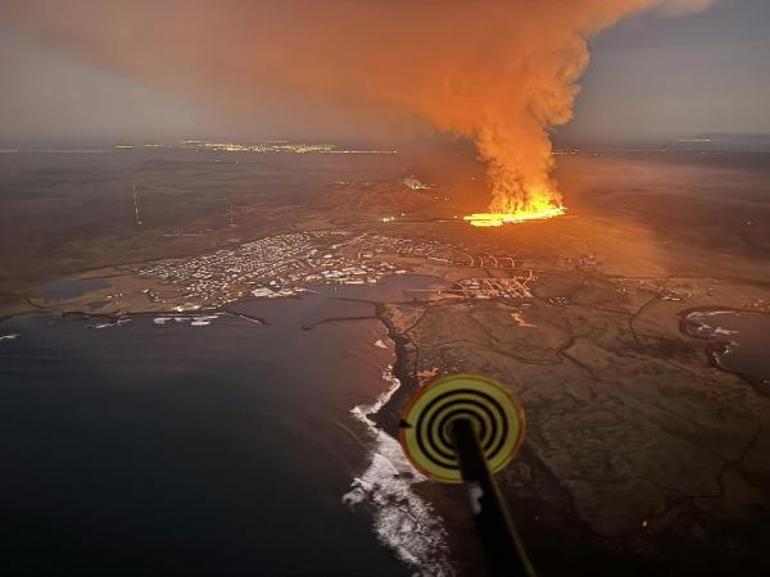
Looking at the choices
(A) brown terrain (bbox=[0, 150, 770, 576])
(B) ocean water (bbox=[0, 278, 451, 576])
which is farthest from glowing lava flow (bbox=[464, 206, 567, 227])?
(B) ocean water (bbox=[0, 278, 451, 576])

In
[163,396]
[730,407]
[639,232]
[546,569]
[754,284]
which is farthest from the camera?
[639,232]

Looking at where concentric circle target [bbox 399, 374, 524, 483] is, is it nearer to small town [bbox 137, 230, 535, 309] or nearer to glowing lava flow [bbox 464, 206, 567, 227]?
small town [bbox 137, 230, 535, 309]

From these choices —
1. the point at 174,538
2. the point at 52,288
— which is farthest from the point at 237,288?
the point at 174,538

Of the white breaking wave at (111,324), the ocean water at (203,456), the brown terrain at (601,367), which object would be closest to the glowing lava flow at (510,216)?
the brown terrain at (601,367)

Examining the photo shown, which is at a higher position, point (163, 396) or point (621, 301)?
point (621, 301)

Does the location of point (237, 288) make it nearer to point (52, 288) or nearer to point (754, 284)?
point (52, 288)

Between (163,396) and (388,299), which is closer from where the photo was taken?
(163,396)

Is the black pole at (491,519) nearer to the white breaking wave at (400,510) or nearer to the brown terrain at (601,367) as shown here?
the white breaking wave at (400,510)
